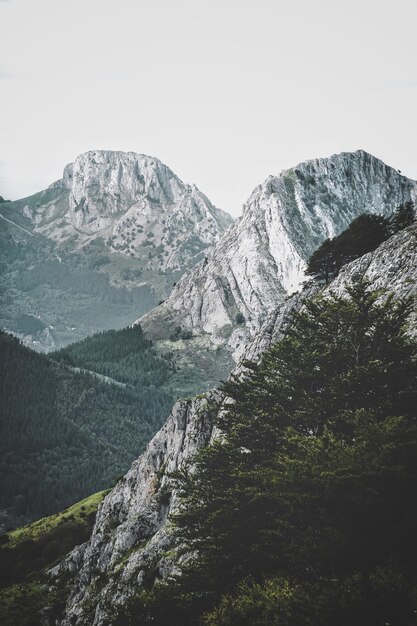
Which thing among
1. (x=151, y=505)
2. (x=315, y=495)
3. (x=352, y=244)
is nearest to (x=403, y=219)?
(x=352, y=244)

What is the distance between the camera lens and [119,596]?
43.4m

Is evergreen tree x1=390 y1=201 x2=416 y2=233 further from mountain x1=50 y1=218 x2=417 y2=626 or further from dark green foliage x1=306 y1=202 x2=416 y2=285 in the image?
mountain x1=50 y1=218 x2=417 y2=626

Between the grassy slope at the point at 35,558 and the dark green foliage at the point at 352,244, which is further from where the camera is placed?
the dark green foliage at the point at 352,244

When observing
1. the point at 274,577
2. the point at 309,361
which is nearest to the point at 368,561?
the point at 274,577

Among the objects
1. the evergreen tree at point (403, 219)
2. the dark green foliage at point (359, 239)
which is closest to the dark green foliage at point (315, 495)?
the evergreen tree at point (403, 219)

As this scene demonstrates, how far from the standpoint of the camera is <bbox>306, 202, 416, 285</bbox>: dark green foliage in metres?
83.5

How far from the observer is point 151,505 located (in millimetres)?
59438

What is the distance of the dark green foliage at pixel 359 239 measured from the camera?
274ft

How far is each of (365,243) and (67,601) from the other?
6948 cm

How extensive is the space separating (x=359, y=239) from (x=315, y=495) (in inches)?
2793

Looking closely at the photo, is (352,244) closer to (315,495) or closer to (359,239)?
(359,239)

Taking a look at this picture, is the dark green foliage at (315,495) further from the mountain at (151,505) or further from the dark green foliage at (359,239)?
the dark green foliage at (359,239)

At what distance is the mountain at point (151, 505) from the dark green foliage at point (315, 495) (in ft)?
24.4

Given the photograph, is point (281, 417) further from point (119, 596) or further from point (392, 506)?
point (119, 596)
